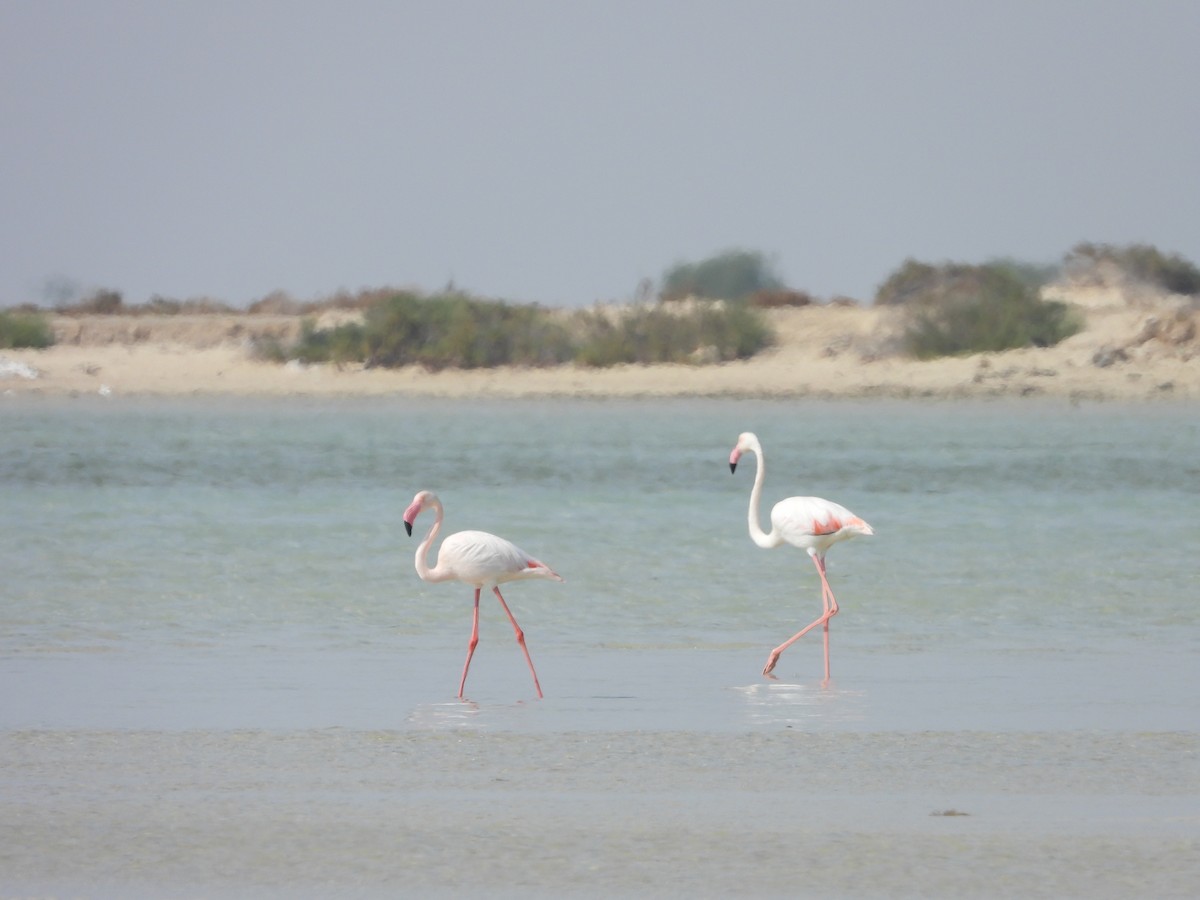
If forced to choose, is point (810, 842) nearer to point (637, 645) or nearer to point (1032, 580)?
point (637, 645)

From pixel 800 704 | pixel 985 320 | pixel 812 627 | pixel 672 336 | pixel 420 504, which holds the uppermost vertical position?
pixel 985 320

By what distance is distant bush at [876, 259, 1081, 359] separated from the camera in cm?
4753

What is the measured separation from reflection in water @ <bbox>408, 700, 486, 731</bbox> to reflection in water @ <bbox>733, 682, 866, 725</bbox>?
1201mm

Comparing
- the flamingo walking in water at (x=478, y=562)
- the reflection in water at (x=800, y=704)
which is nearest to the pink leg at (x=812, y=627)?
the reflection in water at (x=800, y=704)

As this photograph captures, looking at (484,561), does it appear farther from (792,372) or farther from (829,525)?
(792,372)

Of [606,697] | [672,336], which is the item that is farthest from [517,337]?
[606,697]

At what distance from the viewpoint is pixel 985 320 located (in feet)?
159

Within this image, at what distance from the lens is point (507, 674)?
10.8 meters

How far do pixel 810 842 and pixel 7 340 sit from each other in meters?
55.3

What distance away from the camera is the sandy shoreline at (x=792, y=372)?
42.1 m

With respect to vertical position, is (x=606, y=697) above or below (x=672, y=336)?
below

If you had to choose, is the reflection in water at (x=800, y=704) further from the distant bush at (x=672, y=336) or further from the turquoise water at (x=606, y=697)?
the distant bush at (x=672, y=336)

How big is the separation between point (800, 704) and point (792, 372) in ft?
119

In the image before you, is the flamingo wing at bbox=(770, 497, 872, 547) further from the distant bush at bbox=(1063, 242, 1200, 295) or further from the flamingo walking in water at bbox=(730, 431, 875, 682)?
the distant bush at bbox=(1063, 242, 1200, 295)
